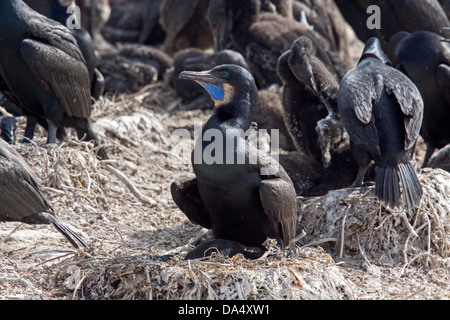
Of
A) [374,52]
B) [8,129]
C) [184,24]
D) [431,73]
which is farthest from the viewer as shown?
[184,24]

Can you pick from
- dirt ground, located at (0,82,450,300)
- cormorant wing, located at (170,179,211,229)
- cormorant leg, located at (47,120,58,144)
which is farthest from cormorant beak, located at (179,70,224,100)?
cormorant leg, located at (47,120,58,144)

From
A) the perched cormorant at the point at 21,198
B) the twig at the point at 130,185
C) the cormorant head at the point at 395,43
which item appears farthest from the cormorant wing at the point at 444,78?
the perched cormorant at the point at 21,198

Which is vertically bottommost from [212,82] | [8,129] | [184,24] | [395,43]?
[8,129]

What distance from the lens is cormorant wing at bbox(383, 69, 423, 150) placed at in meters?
5.47

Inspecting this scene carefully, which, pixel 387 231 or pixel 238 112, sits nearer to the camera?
pixel 238 112

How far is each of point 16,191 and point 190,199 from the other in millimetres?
1278

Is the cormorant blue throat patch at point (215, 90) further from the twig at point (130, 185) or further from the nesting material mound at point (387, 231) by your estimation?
the twig at point (130, 185)

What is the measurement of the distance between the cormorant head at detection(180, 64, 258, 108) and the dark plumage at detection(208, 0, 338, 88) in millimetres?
3954

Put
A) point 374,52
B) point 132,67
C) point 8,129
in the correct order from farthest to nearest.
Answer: point 132,67 < point 8,129 < point 374,52

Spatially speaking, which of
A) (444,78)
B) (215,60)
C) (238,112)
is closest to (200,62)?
(215,60)

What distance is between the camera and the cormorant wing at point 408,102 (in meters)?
5.47

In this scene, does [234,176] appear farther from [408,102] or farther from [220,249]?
[408,102]

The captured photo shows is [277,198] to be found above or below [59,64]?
below

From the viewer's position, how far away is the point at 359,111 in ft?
17.8
